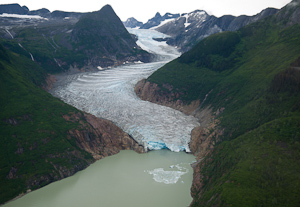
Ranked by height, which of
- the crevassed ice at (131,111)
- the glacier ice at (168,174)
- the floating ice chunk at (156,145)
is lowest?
the floating ice chunk at (156,145)

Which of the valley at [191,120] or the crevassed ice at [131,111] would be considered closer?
the valley at [191,120]

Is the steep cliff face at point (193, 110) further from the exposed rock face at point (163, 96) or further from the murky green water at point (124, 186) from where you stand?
the murky green water at point (124, 186)

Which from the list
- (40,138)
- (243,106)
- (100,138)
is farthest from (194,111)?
(40,138)

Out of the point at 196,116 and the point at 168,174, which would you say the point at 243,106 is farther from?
the point at 168,174

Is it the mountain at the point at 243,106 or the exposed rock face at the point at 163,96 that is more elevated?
the mountain at the point at 243,106

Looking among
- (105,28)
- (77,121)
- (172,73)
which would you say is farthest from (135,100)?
(105,28)

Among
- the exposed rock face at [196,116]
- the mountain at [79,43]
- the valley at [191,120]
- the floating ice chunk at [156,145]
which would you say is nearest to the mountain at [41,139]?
the valley at [191,120]

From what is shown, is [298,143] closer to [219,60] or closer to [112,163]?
[112,163]

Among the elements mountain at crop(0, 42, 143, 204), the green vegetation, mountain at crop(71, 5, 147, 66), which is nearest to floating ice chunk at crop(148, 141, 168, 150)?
mountain at crop(0, 42, 143, 204)

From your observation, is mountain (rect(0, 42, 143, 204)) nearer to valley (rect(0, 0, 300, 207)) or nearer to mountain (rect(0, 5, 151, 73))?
valley (rect(0, 0, 300, 207))
